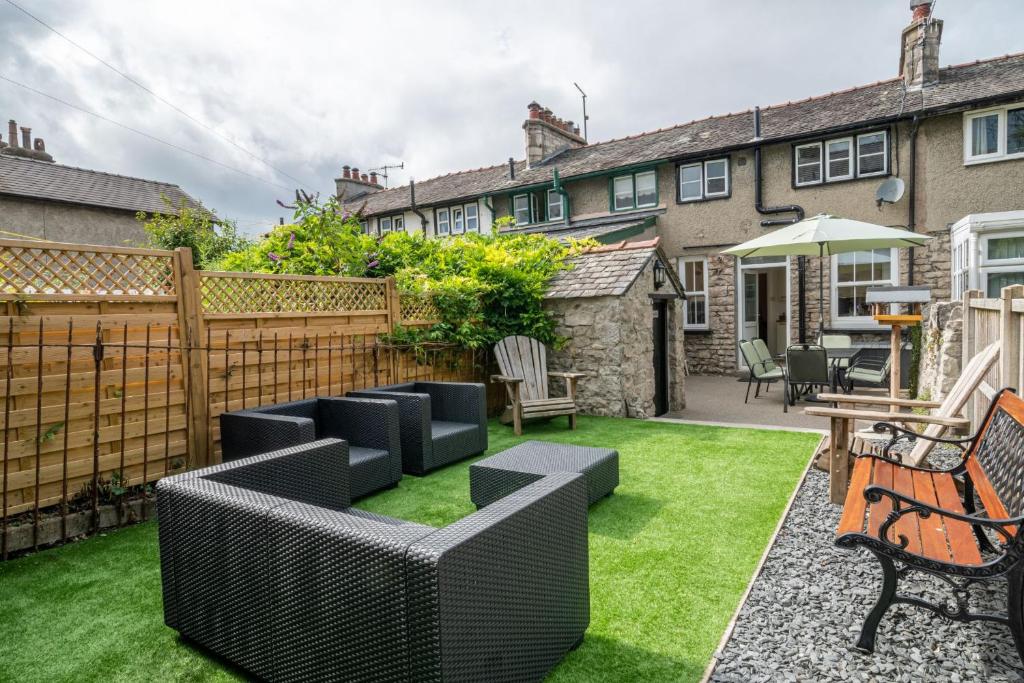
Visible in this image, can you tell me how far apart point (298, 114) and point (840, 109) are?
38.4 feet

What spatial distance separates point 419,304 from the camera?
22.5 ft

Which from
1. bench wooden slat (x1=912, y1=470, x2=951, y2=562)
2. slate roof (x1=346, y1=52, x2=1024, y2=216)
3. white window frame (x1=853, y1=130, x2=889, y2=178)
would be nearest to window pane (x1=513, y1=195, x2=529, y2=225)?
slate roof (x1=346, y1=52, x2=1024, y2=216)

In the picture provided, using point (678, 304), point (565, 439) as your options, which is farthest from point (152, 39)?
point (678, 304)

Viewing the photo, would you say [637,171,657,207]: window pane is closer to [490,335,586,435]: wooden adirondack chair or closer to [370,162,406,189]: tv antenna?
[490,335,586,435]: wooden adirondack chair

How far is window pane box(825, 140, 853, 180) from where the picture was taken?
1108cm

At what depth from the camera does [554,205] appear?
589 inches

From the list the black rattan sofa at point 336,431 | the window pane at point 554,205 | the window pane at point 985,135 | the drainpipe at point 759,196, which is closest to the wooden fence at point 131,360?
the black rattan sofa at point 336,431

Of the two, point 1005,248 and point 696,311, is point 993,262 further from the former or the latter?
point 696,311

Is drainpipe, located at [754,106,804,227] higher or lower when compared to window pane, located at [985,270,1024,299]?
higher

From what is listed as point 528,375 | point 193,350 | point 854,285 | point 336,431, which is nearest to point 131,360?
point 193,350

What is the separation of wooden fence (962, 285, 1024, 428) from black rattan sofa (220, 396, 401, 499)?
4310 mm

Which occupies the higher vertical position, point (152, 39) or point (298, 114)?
point (298, 114)

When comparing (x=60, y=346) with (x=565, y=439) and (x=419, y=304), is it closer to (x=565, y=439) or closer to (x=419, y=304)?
(x=419, y=304)

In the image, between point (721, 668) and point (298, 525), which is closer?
point (298, 525)
